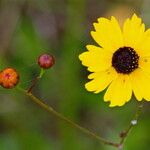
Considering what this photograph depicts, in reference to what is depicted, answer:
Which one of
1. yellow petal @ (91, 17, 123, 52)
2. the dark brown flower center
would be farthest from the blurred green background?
yellow petal @ (91, 17, 123, 52)

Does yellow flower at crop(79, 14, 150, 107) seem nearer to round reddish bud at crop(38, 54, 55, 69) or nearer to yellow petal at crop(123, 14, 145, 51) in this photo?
yellow petal at crop(123, 14, 145, 51)

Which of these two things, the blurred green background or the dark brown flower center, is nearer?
the dark brown flower center

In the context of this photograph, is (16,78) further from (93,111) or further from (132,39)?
(93,111)

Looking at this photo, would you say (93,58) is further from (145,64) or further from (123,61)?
(145,64)

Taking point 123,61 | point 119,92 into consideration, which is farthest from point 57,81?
point 119,92

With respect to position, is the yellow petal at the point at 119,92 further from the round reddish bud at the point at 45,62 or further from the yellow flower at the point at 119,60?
the round reddish bud at the point at 45,62

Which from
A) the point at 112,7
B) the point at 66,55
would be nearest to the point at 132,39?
the point at 66,55

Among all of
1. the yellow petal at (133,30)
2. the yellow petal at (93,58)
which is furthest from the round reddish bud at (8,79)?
the yellow petal at (133,30)
